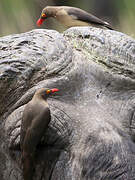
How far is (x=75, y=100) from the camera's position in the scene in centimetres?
264

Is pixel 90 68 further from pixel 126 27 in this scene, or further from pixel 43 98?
pixel 126 27

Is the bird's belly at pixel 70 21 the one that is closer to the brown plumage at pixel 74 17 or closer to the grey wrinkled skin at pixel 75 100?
the brown plumage at pixel 74 17

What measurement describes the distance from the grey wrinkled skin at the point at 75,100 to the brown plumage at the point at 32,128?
73 millimetres

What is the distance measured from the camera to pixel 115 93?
2.77 m

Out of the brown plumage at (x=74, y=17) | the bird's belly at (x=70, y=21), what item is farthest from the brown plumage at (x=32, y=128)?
the bird's belly at (x=70, y=21)

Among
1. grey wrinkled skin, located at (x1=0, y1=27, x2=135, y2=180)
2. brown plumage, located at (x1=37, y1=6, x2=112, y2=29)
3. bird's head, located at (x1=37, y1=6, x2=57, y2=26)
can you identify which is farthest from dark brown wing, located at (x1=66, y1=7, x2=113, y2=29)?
grey wrinkled skin, located at (x1=0, y1=27, x2=135, y2=180)

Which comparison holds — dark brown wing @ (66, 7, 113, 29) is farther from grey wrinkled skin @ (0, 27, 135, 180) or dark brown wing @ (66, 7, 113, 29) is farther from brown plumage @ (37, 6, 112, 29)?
grey wrinkled skin @ (0, 27, 135, 180)

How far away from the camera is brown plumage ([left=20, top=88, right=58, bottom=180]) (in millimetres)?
2322

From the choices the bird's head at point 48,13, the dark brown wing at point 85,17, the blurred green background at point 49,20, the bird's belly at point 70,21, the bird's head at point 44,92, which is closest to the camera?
the bird's head at point 44,92

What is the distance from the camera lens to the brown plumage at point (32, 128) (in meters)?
2.32

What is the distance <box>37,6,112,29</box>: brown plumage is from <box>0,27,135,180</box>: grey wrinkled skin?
1039 millimetres

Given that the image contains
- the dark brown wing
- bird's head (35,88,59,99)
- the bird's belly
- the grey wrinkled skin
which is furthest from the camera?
the bird's belly

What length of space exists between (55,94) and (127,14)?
3372mm

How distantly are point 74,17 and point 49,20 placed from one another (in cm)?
154
